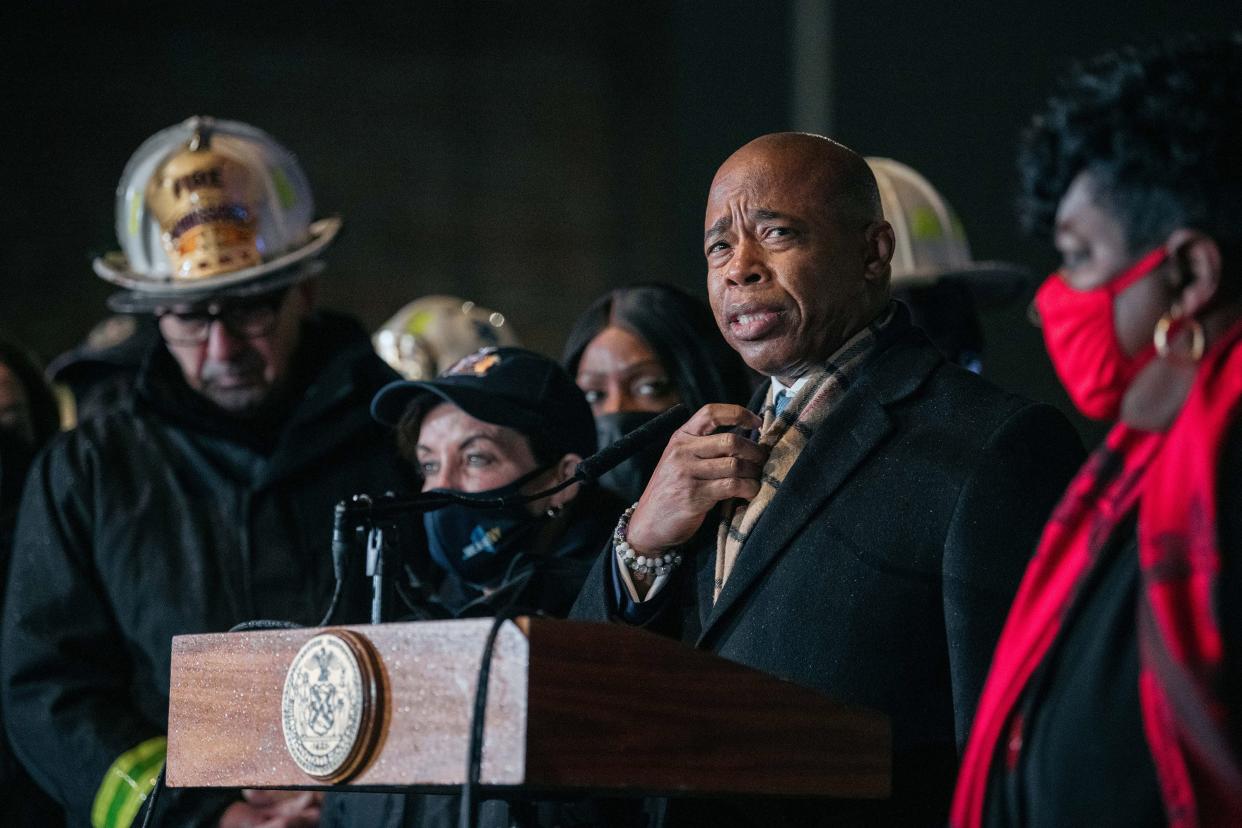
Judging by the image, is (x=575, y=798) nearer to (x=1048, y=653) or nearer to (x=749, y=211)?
(x=1048, y=653)

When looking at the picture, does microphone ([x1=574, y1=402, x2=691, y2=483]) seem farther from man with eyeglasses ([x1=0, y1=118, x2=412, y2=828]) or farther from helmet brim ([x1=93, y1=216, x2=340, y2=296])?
helmet brim ([x1=93, y1=216, x2=340, y2=296])

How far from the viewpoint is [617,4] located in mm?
10734

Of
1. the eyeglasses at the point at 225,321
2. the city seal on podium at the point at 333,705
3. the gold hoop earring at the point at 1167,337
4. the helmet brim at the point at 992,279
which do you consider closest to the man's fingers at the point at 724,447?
the city seal on podium at the point at 333,705

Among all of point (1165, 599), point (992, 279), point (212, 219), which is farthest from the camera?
point (992, 279)

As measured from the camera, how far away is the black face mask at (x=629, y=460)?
13.3 feet

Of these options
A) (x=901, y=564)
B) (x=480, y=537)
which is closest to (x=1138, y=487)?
(x=901, y=564)

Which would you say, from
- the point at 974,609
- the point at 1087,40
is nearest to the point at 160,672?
the point at 974,609

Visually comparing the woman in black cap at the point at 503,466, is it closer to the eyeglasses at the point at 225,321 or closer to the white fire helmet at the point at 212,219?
the eyeglasses at the point at 225,321

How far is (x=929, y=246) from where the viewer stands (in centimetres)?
497

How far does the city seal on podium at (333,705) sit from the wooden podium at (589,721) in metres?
0.01

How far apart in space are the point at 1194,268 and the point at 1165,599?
0.34m

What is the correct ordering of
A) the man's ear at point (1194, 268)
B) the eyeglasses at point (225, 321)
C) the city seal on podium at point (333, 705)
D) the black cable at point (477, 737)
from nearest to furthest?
the man's ear at point (1194, 268) < the black cable at point (477, 737) < the city seal on podium at point (333, 705) < the eyeglasses at point (225, 321)

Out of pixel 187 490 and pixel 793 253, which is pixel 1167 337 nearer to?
pixel 793 253

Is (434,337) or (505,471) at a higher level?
(505,471)
